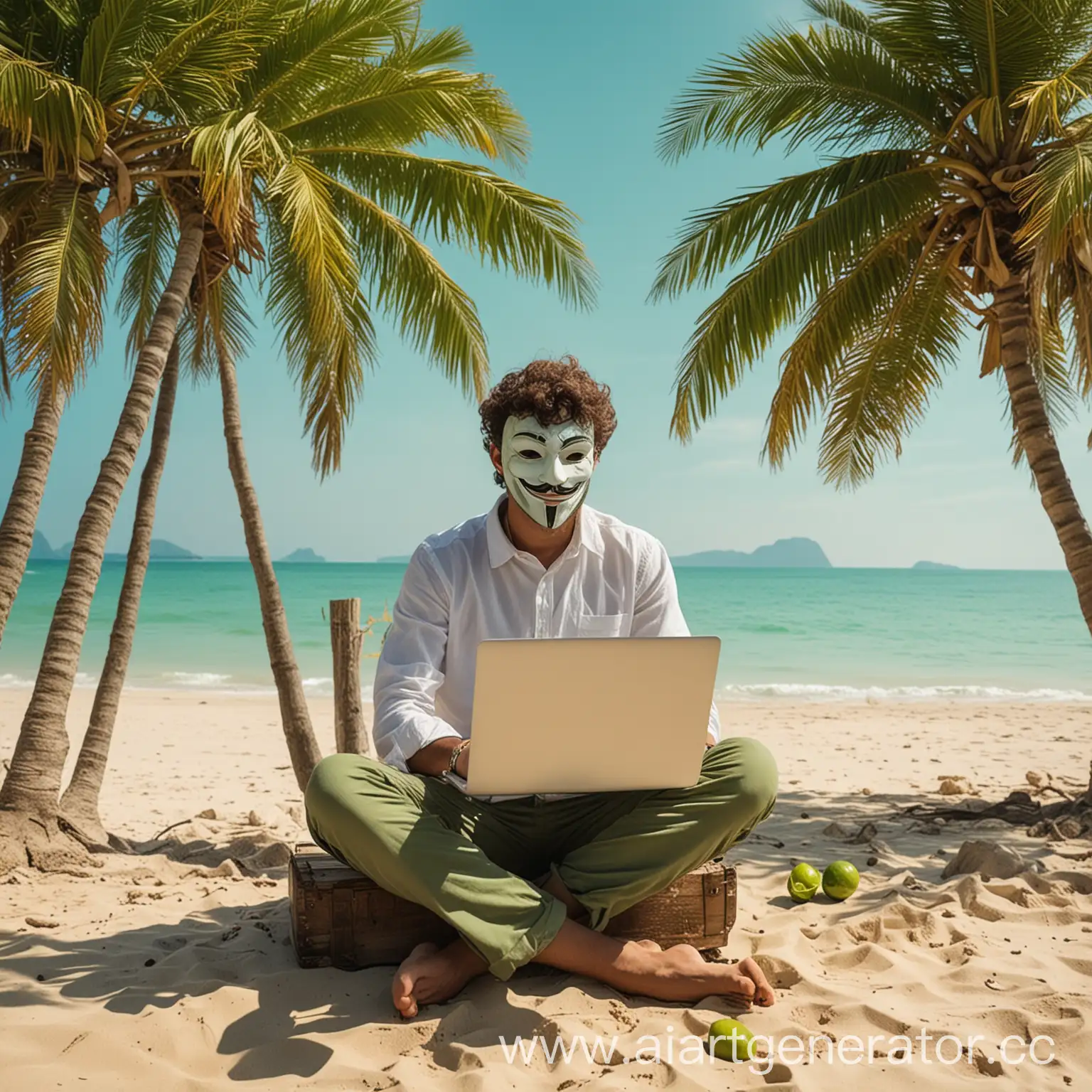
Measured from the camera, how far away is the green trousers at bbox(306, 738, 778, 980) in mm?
2676

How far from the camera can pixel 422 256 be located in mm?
6652

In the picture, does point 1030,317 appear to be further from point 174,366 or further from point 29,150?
point 29,150

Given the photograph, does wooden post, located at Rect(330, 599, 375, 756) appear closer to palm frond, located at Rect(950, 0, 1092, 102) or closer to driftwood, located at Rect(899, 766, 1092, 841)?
Result: driftwood, located at Rect(899, 766, 1092, 841)

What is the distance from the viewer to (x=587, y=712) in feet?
8.71

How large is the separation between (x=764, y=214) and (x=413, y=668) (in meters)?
5.08

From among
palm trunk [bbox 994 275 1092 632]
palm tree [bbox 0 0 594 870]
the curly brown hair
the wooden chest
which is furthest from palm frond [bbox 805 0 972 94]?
the wooden chest


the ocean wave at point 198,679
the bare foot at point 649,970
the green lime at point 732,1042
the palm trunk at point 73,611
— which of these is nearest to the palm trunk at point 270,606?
the palm trunk at point 73,611

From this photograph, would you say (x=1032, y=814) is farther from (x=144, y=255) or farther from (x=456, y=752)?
(x=144, y=255)

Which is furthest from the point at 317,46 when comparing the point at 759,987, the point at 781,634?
the point at 781,634

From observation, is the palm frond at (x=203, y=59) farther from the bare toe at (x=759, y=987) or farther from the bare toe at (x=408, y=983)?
the bare toe at (x=759, y=987)

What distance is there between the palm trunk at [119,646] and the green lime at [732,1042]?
3.79 m

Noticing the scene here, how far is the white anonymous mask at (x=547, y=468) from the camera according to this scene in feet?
10.4

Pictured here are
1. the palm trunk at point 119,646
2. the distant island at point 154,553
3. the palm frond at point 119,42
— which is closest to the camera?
the palm frond at point 119,42

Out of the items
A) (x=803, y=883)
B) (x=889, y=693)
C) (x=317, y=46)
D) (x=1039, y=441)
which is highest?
(x=317, y=46)
